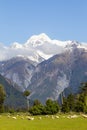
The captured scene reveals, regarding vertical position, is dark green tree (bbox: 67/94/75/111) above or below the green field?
above

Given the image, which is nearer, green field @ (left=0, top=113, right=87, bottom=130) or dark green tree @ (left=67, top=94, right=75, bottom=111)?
green field @ (left=0, top=113, right=87, bottom=130)

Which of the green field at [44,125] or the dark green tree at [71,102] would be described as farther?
the dark green tree at [71,102]

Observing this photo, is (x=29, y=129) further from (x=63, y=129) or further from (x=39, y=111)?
(x=39, y=111)

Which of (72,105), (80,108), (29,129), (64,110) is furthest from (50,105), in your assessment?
(72,105)

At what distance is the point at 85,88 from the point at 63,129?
389 ft

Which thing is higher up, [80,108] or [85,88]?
[85,88]

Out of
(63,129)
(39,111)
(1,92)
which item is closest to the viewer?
(63,129)

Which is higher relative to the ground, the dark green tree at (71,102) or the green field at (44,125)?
the dark green tree at (71,102)

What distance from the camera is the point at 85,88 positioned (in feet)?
525

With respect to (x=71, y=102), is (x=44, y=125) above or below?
below

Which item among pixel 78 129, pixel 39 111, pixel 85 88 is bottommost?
pixel 78 129

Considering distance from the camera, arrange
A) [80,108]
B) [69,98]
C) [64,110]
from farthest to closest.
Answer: [69,98] → [64,110] → [80,108]

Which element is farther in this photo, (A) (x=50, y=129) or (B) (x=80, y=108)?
(B) (x=80, y=108)

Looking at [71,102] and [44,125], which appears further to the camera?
[71,102]
